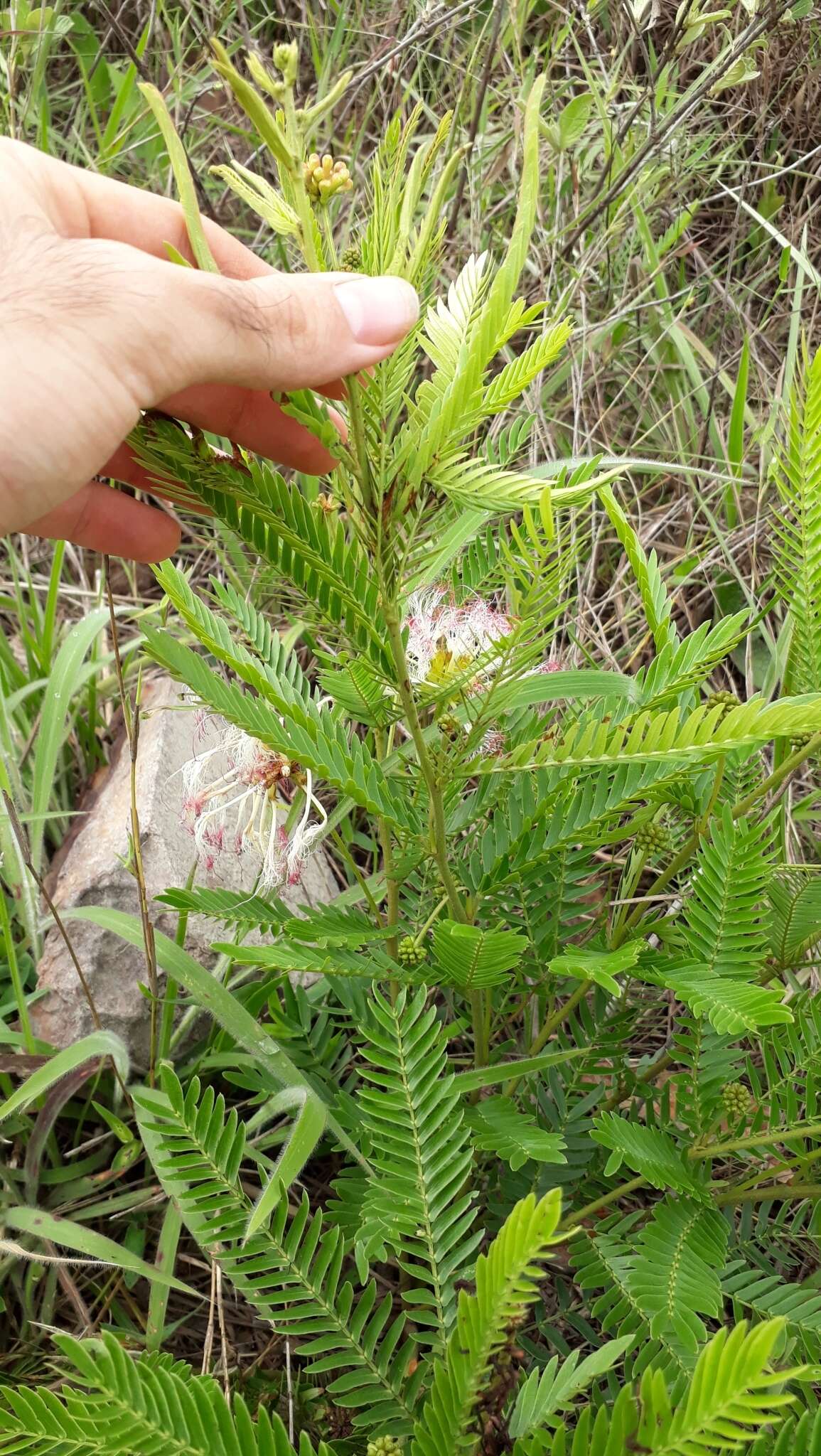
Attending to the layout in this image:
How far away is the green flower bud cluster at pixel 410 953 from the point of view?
1.12 meters

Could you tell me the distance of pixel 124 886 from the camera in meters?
1.79

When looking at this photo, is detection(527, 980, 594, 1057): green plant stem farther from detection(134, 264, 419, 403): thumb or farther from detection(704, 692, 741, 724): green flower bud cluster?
detection(134, 264, 419, 403): thumb

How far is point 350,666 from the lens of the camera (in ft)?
3.11

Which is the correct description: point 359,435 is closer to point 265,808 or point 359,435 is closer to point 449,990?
point 265,808

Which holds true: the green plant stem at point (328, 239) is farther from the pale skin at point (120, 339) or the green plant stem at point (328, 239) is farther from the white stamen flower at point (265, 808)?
the white stamen flower at point (265, 808)

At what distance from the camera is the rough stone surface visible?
171cm

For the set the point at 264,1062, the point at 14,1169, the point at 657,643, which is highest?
the point at 657,643

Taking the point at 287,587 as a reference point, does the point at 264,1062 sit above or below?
below

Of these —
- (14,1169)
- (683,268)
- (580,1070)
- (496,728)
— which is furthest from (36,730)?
(683,268)

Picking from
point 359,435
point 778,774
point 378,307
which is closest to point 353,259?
point 378,307

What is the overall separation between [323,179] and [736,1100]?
3.11 ft

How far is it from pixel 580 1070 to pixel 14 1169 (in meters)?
0.85

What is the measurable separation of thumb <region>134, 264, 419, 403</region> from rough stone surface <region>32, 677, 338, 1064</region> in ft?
2.36

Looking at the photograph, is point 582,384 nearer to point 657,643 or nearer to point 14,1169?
point 657,643
